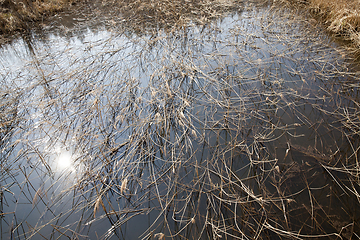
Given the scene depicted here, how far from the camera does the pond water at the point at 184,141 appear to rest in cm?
177

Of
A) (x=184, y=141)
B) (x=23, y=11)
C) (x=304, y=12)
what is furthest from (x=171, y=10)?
(x=184, y=141)

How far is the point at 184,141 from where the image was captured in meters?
2.47

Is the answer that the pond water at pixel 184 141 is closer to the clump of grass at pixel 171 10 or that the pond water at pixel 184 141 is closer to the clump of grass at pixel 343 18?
the clump of grass at pixel 343 18

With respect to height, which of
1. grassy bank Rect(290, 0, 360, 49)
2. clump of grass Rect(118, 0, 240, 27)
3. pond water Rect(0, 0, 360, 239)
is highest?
clump of grass Rect(118, 0, 240, 27)

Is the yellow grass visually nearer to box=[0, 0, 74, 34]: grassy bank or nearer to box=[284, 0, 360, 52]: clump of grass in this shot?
box=[284, 0, 360, 52]: clump of grass

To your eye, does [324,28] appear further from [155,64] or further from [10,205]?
[10,205]

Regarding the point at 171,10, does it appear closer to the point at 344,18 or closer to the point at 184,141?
the point at 344,18

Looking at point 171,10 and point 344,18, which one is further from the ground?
point 171,10

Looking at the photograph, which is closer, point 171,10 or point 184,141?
point 184,141

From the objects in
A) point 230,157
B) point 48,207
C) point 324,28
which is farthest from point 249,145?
point 324,28

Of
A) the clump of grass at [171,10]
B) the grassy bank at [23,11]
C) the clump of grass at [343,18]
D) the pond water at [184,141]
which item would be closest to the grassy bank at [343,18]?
the clump of grass at [343,18]

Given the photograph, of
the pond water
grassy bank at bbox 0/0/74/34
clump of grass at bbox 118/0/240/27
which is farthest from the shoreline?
the pond water

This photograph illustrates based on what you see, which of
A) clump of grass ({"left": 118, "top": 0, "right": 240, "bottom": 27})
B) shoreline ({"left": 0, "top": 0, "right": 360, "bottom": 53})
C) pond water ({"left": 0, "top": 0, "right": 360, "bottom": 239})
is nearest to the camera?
pond water ({"left": 0, "top": 0, "right": 360, "bottom": 239})

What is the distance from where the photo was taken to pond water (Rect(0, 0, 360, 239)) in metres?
1.77
